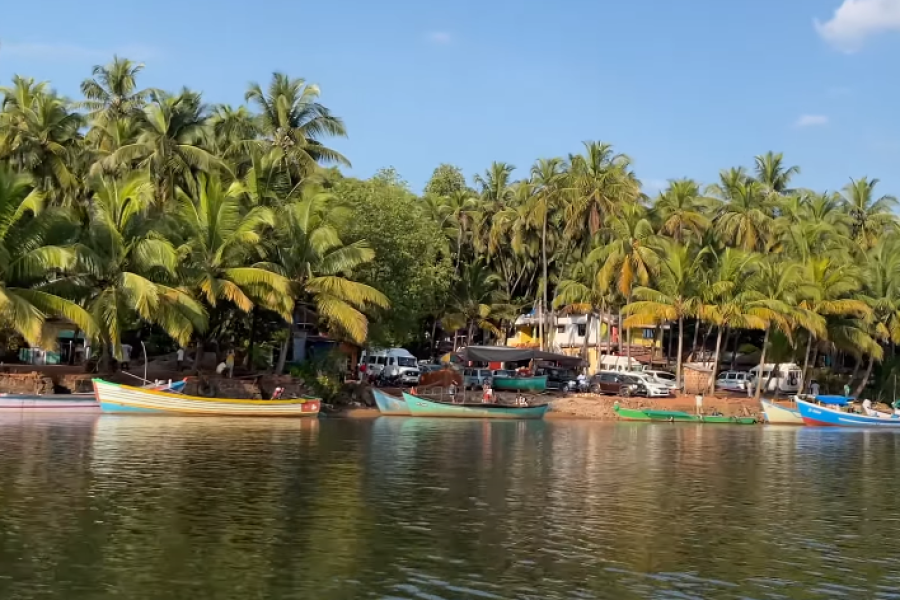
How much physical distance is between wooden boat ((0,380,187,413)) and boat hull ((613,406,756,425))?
908 inches

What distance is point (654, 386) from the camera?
57.0m

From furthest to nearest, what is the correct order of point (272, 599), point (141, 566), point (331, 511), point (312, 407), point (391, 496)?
point (312, 407) → point (391, 496) → point (331, 511) → point (141, 566) → point (272, 599)

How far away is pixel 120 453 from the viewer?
27.7 meters

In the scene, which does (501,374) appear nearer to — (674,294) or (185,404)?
(674,294)

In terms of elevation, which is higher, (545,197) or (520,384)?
(545,197)

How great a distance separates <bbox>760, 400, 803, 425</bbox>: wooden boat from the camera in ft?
172

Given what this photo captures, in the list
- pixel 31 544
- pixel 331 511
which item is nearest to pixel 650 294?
pixel 331 511

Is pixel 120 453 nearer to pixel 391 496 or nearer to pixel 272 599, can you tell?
pixel 391 496

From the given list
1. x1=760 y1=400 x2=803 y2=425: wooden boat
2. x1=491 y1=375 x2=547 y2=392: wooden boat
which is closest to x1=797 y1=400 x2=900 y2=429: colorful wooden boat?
x1=760 y1=400 x2=803 y2=425: wooden boat

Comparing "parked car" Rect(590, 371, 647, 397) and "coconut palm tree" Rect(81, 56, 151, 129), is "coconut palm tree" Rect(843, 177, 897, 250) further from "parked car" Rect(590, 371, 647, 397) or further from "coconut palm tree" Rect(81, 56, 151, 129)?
"coconut palm tree" Rect(81, 56, 151, 129)

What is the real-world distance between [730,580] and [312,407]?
99.7ft

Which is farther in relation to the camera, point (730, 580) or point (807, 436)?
point (807, 436)

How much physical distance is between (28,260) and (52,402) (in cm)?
749

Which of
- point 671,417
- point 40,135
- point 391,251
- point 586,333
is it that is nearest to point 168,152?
point 40,135
